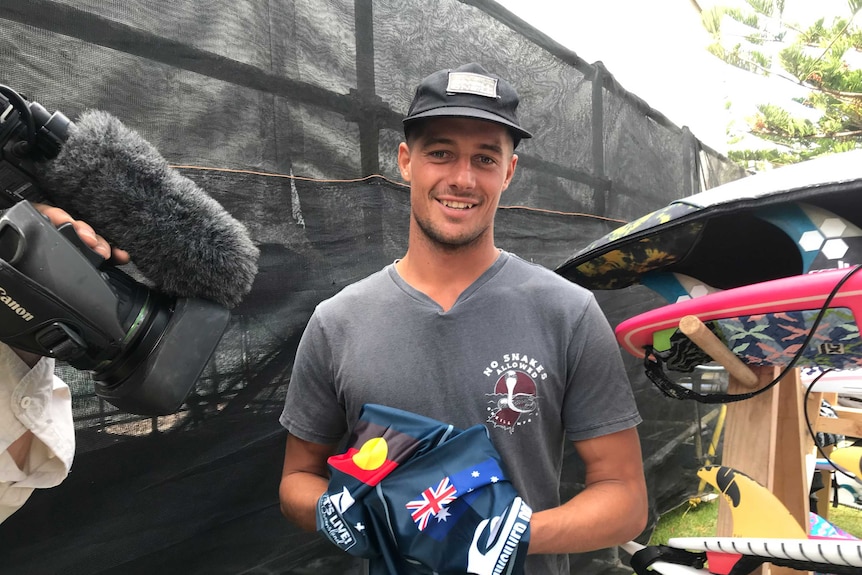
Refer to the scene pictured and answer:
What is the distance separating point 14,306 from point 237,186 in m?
0.68

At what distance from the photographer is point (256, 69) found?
1.34 metres

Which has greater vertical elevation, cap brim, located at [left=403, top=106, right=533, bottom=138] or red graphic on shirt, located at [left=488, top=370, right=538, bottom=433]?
cap brim, located at [left=403, top=106, right=533, bottom=138]

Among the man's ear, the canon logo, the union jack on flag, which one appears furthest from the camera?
the man's ear

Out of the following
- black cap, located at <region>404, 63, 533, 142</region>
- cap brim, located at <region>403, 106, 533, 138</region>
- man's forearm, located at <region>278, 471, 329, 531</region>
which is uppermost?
black cap, located at <region>404, 63, 533, 142</region>

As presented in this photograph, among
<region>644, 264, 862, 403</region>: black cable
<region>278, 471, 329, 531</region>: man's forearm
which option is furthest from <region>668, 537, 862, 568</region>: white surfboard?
<region>278, 471, 329, 531</region>: man's forearm

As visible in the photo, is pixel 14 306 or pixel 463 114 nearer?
pixel 14 306

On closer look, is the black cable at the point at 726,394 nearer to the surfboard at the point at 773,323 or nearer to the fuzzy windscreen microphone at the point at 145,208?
the surfboard at the point at 773,323

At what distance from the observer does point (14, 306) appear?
0.68 meters

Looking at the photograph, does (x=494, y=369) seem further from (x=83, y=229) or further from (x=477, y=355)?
(x=83, y=229)

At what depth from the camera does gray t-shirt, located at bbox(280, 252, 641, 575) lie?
1.13m

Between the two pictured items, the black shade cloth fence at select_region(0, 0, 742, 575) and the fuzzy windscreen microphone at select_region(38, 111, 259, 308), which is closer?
the fuzzy windscreen microphone at select_region(38, 111, 259, 308)

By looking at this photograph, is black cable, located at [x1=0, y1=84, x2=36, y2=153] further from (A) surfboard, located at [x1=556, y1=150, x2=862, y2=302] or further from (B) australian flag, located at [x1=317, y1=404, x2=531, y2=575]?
(A) surfboard, located at [x1=556, y1=150, x2=862, y2=302]

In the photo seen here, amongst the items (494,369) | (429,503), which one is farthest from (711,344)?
(429,503)

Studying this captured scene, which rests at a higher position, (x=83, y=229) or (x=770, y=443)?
(x=83, y=229)
